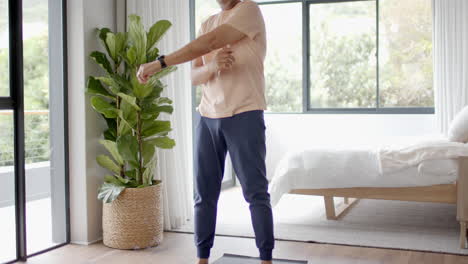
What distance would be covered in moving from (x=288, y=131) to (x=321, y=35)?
46.6 inches

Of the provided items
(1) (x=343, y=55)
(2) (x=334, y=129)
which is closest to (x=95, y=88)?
(2) (x=334, y=129)

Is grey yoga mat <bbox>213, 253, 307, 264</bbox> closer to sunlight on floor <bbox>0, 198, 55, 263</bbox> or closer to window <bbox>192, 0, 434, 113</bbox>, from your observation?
sunlight on floor <bbox>0, 198, 55, 263</bbox>

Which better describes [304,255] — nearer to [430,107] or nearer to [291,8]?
[430,107]

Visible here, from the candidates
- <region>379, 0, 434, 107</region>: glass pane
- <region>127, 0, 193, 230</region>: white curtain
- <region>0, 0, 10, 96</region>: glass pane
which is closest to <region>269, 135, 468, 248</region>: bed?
<region>127, 0, 193, 230</region>: white curtain

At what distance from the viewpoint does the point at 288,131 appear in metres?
5.91

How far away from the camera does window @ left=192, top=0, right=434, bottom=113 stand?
215 inches

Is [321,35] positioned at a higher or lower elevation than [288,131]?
higher

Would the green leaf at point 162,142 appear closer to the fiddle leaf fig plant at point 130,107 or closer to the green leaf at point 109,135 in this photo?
the fiddle leaf fig plant at point 130,107

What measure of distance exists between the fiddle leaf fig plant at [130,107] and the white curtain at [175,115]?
0.89 ft

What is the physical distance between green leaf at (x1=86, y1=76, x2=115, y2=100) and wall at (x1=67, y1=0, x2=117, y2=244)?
106 millimetres

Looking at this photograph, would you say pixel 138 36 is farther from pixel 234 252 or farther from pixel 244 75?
pixel 234 252

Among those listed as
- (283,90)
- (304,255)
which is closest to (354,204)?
(304,255)

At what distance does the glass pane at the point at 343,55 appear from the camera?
5.68 meters

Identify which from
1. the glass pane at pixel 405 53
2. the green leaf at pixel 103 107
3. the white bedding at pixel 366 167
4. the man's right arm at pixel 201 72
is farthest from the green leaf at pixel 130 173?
the glass pane at pixel 405 53
